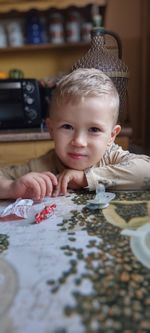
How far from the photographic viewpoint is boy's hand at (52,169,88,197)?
27.8 inches

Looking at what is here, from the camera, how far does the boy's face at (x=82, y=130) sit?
Result: 702 mm

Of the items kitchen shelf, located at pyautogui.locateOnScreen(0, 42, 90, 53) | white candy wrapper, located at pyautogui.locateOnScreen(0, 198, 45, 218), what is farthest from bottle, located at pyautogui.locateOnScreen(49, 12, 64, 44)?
white candy wrapper, located at pyautogui.locateOnScreen(0, 198, 45, 218)

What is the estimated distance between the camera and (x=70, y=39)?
2.34 metres

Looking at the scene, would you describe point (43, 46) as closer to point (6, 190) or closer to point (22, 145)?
point (22, 145)

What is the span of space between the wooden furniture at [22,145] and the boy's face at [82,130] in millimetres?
1121

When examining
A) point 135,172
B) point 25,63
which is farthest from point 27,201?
point 25,63

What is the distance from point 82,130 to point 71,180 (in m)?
0.11

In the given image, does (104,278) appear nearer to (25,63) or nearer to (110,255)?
(110,255)

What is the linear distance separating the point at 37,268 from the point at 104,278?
0.26 feet

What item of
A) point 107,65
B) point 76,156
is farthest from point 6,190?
point 107,65

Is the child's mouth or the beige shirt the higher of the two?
the child's mouth

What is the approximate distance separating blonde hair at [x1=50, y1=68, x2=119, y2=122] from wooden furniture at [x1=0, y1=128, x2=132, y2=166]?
1103 mm

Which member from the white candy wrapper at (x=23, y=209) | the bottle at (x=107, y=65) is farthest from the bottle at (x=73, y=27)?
the white candy wrapper at (x=23, y=209)

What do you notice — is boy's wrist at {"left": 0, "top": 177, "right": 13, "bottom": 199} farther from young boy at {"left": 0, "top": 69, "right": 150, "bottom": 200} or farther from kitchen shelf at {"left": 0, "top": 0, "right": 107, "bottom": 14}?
kitchen shelf at {"left": 0, "top": 0, "right": 107, "bottom": 14}
